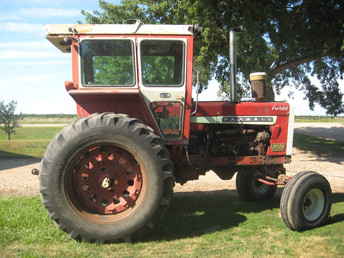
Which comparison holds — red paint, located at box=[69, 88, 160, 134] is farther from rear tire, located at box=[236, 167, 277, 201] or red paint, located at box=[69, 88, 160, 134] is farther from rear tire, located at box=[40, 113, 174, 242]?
rear tire, located at box=[236, 167, 277, 201]

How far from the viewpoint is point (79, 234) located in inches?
156

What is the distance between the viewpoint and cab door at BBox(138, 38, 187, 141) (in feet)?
14.9

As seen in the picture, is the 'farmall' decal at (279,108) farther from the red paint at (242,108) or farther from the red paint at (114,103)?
the red paint at (114,103)

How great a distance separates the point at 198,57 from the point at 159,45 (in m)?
6.28

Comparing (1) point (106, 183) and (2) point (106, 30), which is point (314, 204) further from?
(2) point (106, 30)

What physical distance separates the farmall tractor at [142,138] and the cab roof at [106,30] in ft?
0.04

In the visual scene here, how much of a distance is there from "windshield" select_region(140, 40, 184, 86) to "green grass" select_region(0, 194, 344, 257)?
74.5 inches

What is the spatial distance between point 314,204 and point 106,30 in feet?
11.6

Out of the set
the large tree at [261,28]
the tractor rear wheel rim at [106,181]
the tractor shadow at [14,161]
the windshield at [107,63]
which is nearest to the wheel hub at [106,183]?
the tractor rear wheel rim at [106,181]

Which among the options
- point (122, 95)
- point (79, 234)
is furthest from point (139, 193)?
point (122, 95)

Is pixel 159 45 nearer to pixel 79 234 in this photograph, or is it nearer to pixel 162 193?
pixel 162 193

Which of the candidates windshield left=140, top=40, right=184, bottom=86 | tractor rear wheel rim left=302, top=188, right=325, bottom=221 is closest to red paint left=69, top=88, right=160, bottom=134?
windshield left=140, top=40, right=184, bottom=86

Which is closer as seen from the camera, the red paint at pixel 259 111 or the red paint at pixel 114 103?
the red paint at pixel 114 103

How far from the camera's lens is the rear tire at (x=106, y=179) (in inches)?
155
